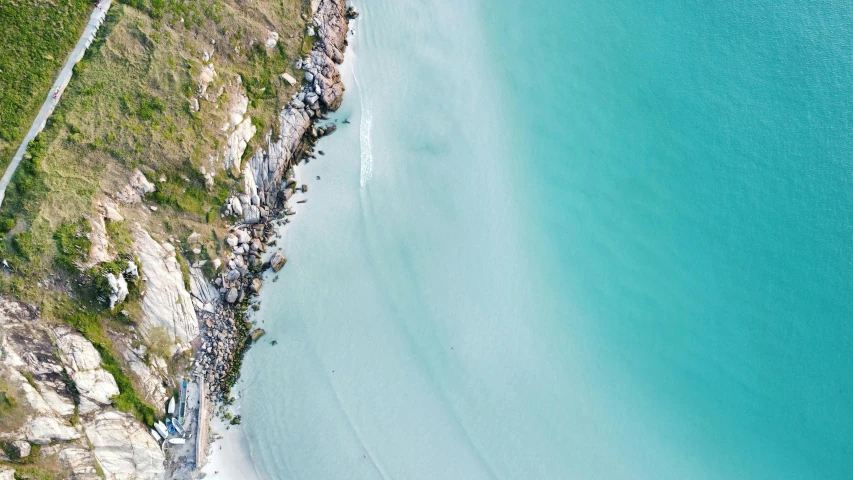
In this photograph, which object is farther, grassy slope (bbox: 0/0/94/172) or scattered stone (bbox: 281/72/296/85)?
scattered stone (bbox: 281/72/296/85)

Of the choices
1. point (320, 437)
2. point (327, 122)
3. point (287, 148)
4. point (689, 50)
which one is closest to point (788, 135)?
point (689, 50)

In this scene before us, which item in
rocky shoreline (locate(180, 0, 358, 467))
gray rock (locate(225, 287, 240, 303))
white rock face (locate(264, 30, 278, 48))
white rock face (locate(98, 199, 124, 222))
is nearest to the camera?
white rock face (locate(98, 199, 124, 222))

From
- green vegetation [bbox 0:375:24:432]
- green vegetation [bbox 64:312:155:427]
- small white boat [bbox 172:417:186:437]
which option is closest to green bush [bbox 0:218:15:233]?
green vegetation [bbox 64:312:155:427]

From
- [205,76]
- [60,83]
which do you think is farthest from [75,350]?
[205,76]

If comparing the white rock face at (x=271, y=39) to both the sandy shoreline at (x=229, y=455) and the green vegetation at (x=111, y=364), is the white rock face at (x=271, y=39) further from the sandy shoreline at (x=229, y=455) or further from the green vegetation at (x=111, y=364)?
the sandy shoreline at (x=229, y=455)

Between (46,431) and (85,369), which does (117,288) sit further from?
(46,431)

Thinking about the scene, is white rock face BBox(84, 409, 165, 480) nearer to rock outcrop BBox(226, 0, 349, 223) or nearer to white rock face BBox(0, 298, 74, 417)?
white rock face BBox(0, 298, 74, 417)
